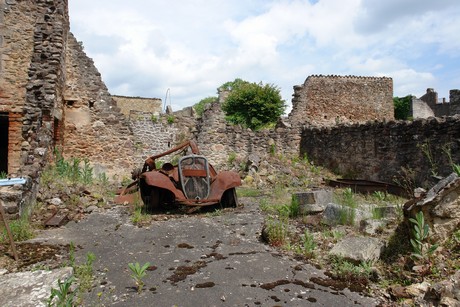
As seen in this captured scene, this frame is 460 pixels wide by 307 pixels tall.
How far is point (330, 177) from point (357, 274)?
9260 millimetres

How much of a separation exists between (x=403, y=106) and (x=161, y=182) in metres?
28.4

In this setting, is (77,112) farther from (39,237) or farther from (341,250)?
(341,250)

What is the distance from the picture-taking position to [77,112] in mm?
11992

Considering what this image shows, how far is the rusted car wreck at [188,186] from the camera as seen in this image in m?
7.25

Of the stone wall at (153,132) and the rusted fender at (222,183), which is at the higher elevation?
the stone wall at (153,132)

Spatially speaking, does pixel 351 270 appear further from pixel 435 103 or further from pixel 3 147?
pixel 435 103

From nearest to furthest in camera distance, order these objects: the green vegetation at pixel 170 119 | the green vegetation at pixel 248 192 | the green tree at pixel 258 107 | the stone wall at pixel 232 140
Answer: the green vegetation at pixel 248 192
the stone wall at pixel 232 140
the green vegetation at pixel 170 119
the green tree at pixel 258 107

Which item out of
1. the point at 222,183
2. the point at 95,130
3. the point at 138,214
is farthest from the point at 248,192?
the point at 95,130

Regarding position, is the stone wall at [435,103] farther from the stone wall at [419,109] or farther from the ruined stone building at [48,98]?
the ruined stone building at [48,98]

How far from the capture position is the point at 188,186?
7484 mm

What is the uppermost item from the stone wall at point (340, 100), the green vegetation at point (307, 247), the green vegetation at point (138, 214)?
the stone wall at point (340, 100)

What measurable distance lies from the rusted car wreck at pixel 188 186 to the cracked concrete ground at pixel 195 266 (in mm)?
622

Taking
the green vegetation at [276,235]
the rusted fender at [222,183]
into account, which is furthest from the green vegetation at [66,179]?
the green vegetation at [276,235]

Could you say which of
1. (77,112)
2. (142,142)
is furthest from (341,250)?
(142,142)
